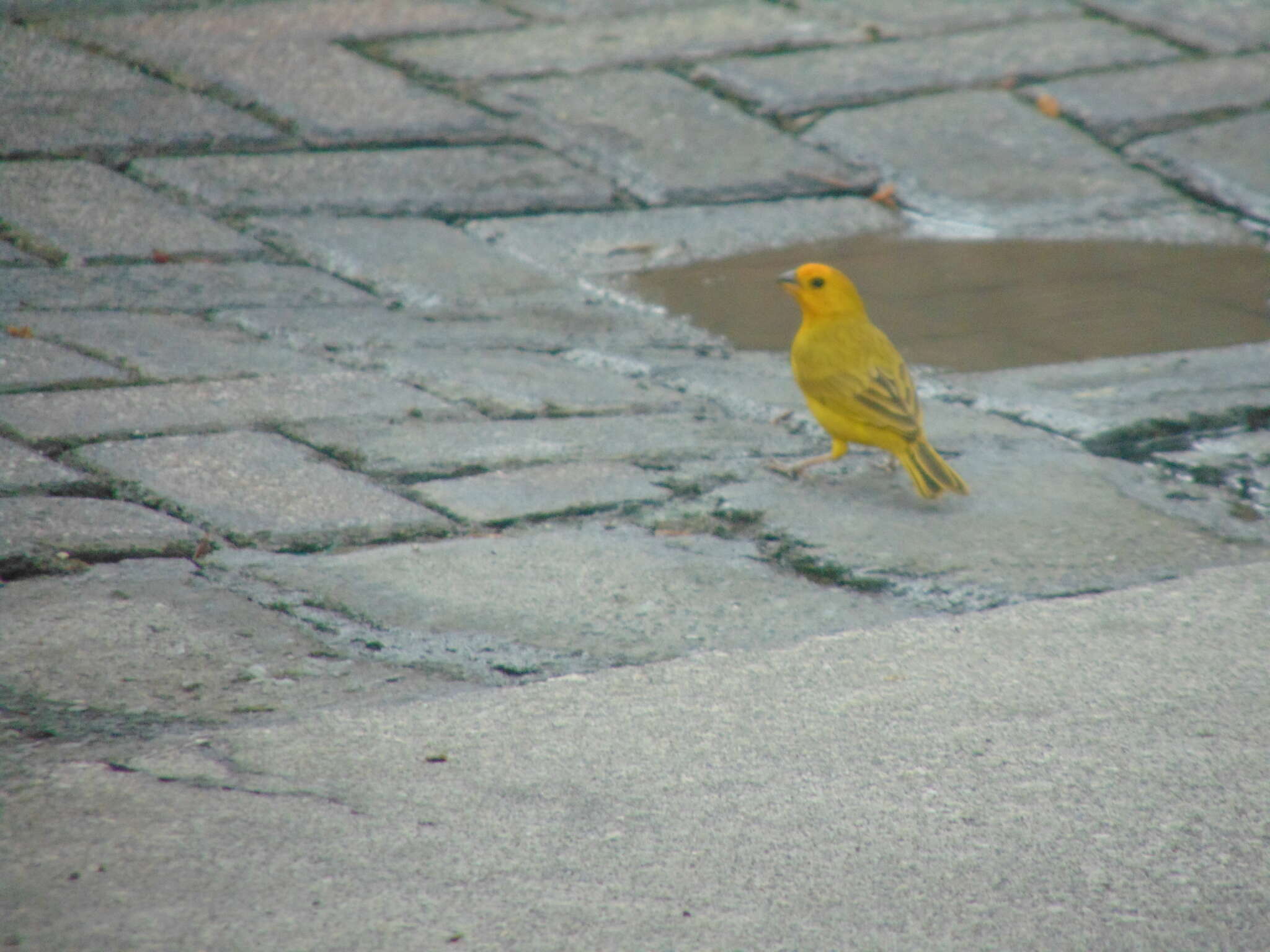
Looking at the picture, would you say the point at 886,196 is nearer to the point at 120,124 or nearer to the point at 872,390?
the point at 872,390

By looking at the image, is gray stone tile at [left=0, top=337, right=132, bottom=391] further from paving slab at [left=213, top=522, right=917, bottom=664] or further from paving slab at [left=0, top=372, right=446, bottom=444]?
paving slab at [left=213, top=522, right=917, bottom=664]

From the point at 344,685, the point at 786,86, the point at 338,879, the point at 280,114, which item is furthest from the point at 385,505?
the point at 786,86

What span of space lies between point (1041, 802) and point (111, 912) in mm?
1131

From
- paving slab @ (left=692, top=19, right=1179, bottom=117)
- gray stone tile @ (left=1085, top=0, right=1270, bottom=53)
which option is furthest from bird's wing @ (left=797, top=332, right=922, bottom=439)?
gray stone tile @ (left=1085, top=0, right=1270, bottom=53)

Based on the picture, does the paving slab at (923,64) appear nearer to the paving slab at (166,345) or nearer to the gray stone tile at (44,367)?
the paving slab at (166,345)

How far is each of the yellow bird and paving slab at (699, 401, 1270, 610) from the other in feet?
0.25

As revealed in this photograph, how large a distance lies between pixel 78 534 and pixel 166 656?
16.5 inches

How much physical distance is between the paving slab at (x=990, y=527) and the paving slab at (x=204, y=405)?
0.80 meters

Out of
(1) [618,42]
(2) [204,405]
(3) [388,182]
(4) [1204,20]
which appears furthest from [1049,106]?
(2) [204,405]

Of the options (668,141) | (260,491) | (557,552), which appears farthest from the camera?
(668,141)

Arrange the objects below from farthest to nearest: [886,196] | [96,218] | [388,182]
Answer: [886,196], [388,182], [96,218]

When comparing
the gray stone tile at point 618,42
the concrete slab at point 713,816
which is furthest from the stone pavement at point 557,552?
the gray stone tile at point 618,42

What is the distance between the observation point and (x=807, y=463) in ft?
10.2

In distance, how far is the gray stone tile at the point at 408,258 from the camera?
13.3 feet
